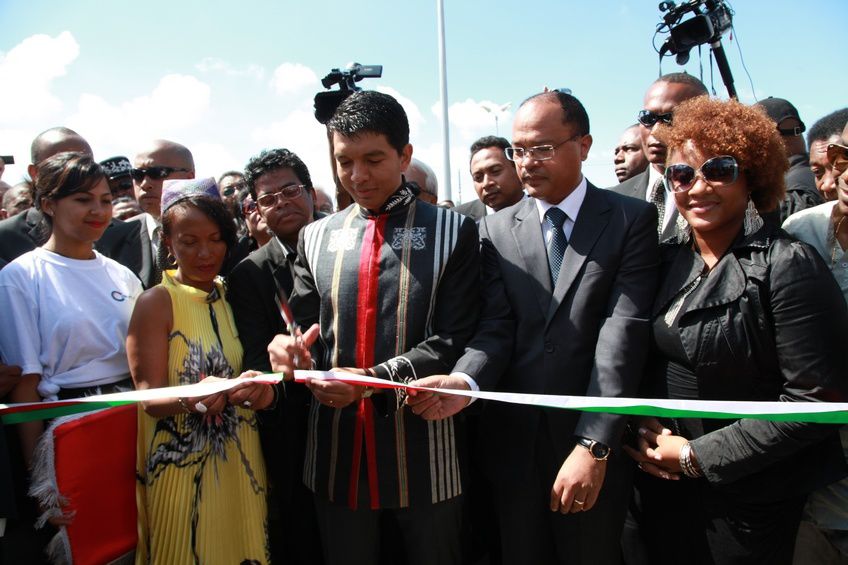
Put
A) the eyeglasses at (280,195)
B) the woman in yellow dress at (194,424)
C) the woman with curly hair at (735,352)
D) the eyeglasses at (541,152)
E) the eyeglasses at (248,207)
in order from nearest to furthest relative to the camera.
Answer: the woman with curly hair at (735,352) → the woman in yellow dress at (194,424) → the eyeglasses at (541,152) → the eyeglasses at (280,195) → the eyeglasses at (248,207)

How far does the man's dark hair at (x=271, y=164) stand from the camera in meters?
3.24

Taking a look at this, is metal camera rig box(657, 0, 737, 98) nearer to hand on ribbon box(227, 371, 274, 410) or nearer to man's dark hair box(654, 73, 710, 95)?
man's dark hair box(654, 73, 710, 95)

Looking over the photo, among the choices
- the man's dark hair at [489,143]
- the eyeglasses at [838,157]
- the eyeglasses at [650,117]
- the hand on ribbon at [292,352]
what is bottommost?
the hand on ribbon at [292,352]

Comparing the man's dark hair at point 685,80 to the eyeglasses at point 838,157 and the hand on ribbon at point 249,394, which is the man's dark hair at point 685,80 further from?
the hand on ribbon at point 249,394

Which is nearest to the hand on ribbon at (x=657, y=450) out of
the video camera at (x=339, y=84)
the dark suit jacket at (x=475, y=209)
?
the video camera at (x=339, y=84)

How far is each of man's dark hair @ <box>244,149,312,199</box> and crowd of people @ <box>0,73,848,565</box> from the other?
51 centimetres

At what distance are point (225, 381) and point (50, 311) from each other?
3.12ft

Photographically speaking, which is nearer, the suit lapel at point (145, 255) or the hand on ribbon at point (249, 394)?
the hand on ribbon at point (249, 394)

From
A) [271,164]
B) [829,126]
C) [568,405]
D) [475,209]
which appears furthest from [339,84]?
[829,126]

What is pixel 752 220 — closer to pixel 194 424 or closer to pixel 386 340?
pixel 386 340

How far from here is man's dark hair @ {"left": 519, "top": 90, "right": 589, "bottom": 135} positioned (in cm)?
257

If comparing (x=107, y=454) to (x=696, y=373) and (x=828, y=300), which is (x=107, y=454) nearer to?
(x=696, y=373)

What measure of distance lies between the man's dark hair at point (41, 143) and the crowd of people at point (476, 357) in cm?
210

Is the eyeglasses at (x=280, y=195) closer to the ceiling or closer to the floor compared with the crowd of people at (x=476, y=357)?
closer to the ceiling
